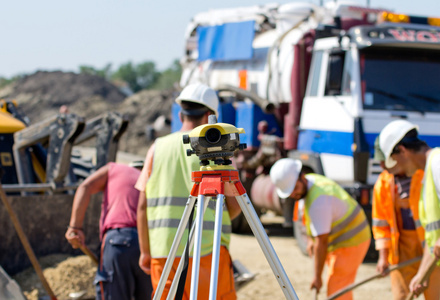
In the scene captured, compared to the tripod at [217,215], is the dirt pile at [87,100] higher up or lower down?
lower down

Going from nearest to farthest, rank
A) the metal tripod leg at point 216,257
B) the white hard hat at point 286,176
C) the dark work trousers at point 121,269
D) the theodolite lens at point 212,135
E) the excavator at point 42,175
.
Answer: the metal tripod leg at point 216,257 → the theodolite lens at point 212,135 → the dark work trousers at point 121,269 → the white hard hat at point 286,176 → the excavator at point 42,175

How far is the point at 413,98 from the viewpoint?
864 cm

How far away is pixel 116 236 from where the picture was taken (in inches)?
179

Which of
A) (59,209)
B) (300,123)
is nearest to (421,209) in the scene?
(59,209)

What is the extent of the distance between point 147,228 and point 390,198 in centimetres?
214

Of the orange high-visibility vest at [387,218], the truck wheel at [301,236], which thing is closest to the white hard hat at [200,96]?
the orange high-visibility vest at [387,218]

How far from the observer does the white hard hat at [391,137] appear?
15.7 feet

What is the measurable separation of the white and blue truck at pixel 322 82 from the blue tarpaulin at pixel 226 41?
2 cm

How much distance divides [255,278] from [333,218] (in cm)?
259

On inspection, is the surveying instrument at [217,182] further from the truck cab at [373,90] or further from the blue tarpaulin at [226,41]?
the blue tarpaulin at [226,41]

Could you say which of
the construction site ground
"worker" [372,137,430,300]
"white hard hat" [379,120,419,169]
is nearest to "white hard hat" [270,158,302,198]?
"worker" [372,137,430,300]

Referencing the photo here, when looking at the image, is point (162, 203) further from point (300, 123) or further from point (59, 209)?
point (300, 123)

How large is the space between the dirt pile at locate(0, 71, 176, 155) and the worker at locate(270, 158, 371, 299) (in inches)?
713

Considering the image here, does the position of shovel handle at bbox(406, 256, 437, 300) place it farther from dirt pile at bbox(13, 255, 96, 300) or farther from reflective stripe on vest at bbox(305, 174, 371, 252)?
dirt pile at bbox(13, 255, 96, 300)
